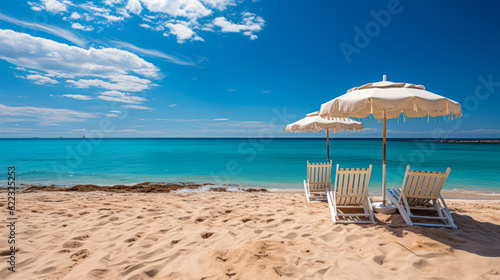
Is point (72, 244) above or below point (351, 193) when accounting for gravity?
below

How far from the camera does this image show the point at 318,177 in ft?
22.0

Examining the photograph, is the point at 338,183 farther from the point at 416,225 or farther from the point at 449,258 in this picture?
the point at 449,258

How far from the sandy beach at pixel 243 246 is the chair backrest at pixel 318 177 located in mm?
1663

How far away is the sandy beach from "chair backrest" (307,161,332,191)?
65.5 inches

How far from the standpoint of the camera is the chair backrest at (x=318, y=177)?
6633mm

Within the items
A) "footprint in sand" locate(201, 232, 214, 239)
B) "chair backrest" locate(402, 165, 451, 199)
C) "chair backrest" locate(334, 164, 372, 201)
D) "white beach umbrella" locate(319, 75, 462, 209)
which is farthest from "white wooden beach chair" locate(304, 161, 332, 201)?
"footprint in sand" locate(201, 232, 214, 239)

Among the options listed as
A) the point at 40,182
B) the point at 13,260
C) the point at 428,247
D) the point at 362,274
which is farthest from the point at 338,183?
the point at 40,182

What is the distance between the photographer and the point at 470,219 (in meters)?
4.55

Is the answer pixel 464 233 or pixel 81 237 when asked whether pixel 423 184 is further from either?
pixel 81 237

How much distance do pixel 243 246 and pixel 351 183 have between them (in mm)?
2532

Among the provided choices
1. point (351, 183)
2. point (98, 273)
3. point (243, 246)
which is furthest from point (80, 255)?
point (351, 183)

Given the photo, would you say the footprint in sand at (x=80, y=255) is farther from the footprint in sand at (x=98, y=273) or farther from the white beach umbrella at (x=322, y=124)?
the white beach umbrella at (x=322, y=124)

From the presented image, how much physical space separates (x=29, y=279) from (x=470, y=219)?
6876 mm

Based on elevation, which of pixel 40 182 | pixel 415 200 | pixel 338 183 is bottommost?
pixel 40 182
